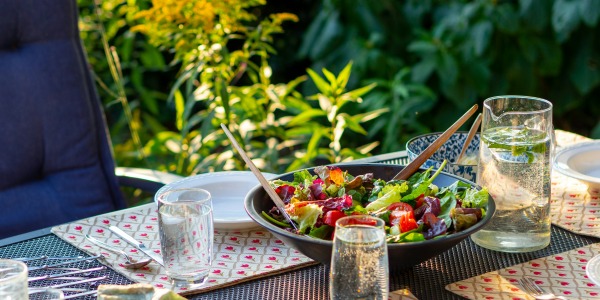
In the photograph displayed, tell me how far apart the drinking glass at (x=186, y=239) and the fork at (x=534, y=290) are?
0.44 metres

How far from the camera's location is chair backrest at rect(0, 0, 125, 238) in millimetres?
1997

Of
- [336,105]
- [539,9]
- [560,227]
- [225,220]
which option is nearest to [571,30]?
[539,9]

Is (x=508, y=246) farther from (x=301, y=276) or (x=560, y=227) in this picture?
(x=301, y=276)

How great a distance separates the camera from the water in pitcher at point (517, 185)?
129 cm

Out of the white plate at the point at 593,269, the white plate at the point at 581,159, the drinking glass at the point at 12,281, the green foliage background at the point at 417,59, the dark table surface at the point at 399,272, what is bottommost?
the green foliage background at the point at 417,59

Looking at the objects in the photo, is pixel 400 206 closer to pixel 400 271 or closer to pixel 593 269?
pixel 400 271

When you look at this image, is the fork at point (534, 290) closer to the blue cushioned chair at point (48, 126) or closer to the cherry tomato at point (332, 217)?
the cherry tomato at point (332, 217)

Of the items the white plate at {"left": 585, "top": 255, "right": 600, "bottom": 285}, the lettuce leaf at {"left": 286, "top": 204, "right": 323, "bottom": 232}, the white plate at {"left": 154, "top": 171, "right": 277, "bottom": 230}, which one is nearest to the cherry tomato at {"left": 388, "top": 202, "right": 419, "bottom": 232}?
the lettuce leaf at {"left": 286, "top": 204, "right": 323, "bottom": 232}

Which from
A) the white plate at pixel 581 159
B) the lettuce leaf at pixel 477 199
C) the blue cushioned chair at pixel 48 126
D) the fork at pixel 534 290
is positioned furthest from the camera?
the blue cushioned chair at pixel 48 126

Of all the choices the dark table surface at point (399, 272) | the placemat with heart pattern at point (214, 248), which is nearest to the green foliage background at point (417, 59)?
the placemat with heart pattern at point (214, 248)

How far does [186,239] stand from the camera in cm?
120

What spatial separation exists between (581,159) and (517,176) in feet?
1.51

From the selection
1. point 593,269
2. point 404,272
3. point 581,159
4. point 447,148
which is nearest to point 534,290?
point 593,269

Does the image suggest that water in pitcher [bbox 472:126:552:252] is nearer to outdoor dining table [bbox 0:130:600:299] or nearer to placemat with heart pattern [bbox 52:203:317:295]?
outdoor dining table [bbox 0:130:600:299]
